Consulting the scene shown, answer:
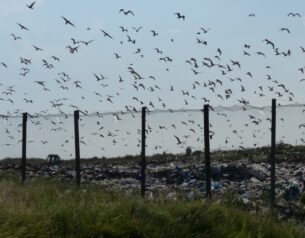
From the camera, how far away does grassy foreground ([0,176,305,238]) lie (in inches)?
310

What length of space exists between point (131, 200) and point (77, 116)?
4.57 metres

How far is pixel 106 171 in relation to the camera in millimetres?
22156

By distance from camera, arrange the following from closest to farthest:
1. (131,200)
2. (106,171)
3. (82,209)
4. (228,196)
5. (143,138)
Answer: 1. (82,209)
2. (131,200)
3. (228,196)
4. (143,138)
5. (106,171)

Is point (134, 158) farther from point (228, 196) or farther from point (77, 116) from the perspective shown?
point (228, 196)

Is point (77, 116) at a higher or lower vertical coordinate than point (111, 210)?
higher

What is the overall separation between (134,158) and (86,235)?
77.5 feet

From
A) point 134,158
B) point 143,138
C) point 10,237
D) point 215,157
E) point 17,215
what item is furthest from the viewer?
point 134,158

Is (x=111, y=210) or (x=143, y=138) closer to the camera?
(x=111, y=210)

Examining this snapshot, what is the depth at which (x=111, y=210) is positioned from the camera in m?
8.77

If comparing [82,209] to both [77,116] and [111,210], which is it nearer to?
[111,210]

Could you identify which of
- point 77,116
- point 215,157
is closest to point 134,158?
point 215,157

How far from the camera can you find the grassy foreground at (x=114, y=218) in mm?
7863

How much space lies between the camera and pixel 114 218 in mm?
8508

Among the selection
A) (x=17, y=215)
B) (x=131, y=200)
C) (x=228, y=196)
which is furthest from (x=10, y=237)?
(x=228, y=196)
